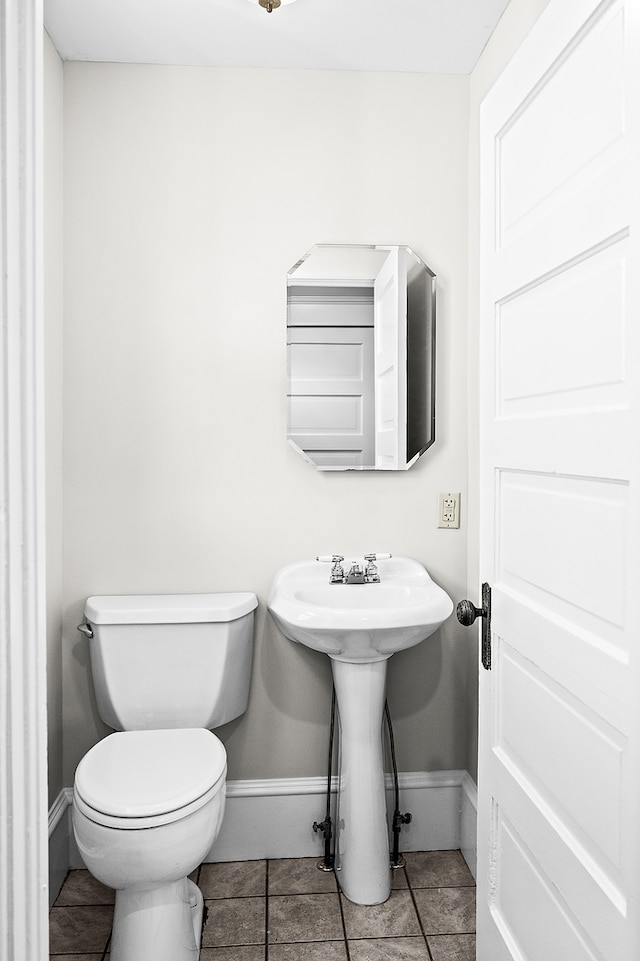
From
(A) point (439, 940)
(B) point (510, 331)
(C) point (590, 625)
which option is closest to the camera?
(C) point (590, 625)

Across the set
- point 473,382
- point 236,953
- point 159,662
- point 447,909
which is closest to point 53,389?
point 159,662

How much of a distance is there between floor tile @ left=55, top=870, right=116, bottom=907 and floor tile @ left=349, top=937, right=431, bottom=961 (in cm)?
71

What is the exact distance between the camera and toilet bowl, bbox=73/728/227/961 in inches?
61.9

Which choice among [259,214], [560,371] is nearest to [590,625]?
[560,371]

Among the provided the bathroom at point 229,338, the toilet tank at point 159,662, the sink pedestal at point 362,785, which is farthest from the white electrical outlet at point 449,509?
the toilet tank at point 159,662

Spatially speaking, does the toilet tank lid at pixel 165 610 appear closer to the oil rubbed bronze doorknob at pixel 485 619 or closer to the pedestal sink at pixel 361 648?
the pedestal sink at pixel 361 648

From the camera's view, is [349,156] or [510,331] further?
[349,156]

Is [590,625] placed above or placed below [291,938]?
above

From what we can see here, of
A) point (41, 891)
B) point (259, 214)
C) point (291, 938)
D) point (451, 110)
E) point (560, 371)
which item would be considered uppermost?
point (451, 110)

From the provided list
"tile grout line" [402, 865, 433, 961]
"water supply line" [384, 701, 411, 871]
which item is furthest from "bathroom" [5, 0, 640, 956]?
"tile grout line" [402, 865, 433, 961]

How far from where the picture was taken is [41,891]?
82 centimetres

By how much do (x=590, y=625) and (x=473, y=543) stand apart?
4.02ft

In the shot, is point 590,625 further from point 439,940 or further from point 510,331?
point 439,940

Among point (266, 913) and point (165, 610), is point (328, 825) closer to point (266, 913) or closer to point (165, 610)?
point (266, 913)
